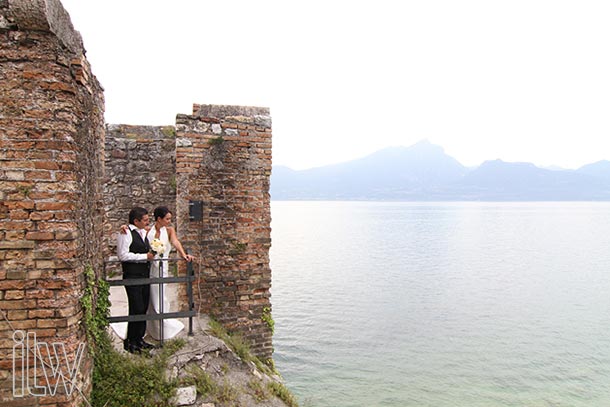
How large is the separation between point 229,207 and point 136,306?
83.3 inches

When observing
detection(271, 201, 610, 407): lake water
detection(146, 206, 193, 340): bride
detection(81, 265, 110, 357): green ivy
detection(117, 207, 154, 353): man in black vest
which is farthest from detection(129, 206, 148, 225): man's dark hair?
detection(271, 201, 610, 407): lake water

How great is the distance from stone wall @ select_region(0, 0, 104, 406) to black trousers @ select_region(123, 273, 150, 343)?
4.13 feet

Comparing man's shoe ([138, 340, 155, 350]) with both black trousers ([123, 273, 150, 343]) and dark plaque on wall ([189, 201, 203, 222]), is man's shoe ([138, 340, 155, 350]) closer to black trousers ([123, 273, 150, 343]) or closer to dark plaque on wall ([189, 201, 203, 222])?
black trousers ([123, 273, 150, 343])

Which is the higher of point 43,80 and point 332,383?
point 43,80

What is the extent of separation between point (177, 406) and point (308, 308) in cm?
1521

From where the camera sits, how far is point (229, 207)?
667cm

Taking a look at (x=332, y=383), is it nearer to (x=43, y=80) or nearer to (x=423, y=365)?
(x=423, y=365)

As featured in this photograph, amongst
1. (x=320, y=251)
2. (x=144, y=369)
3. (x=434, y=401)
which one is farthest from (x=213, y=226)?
(x=320, y=251)

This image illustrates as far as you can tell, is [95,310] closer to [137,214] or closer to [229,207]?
[137,214]

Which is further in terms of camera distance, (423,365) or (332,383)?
(423,365)

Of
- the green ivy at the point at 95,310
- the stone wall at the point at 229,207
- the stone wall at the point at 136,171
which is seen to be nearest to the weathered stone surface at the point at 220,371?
the green ivy at the point at 95,310

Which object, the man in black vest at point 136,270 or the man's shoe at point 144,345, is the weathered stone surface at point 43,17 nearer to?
the man in black vest at point 136,270

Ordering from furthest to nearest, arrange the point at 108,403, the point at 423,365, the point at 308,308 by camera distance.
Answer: the point at 308,308
the point at 423,365
the point at 108,403

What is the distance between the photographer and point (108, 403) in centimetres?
430
